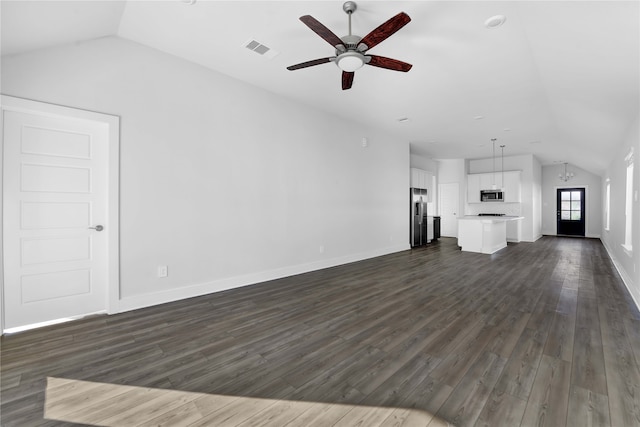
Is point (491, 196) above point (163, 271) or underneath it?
above

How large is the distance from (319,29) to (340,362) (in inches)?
108

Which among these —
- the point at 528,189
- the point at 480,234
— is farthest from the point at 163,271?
the point at 528,189

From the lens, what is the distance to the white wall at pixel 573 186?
10.4m

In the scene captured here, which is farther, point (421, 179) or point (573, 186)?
point (573, 186)

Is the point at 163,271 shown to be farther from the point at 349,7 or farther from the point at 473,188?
the point at 473,188

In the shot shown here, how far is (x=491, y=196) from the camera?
9680 mm

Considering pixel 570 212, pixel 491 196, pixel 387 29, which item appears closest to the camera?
pixel 387 29

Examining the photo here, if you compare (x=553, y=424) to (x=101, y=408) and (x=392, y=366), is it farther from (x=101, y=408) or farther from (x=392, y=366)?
(x=101, y=408)

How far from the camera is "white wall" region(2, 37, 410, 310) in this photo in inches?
120

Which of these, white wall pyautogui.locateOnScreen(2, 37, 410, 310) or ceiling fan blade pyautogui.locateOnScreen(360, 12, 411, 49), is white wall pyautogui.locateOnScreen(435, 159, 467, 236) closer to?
white wall pyautogui.locateOnScreen(2, 37, 410, 310)

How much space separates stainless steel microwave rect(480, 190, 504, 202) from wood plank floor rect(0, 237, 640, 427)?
6264 millimetres

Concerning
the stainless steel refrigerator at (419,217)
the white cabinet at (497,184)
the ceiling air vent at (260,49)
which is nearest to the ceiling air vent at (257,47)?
the ceiling air vent at (260,49)

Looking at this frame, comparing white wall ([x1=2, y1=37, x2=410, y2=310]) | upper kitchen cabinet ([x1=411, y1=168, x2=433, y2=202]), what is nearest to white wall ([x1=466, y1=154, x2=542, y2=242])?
upper kitchen cabinet ([x1=411, y1=168, x2=433, y2=202])

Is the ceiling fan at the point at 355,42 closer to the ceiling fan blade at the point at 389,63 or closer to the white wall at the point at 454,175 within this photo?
the ceiling fan blade at the point at 389,63
